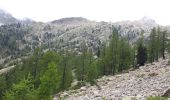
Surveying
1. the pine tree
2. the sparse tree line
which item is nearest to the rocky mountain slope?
the pine tree

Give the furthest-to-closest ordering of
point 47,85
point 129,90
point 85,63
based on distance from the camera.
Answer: point 85,63 → point 129,90 → point 47,85

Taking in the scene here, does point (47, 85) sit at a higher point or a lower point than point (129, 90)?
higher

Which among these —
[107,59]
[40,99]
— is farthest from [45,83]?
[107,59]

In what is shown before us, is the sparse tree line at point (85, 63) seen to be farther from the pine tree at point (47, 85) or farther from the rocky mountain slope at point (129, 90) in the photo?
the pine tree at point (47, 85)

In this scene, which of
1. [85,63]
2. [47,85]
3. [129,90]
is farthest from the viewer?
[85,63]

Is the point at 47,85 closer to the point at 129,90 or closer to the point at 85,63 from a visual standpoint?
Answer: the point at 129,90

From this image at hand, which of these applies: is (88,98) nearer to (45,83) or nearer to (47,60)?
(45,83)

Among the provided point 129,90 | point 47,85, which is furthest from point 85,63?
point 47,85

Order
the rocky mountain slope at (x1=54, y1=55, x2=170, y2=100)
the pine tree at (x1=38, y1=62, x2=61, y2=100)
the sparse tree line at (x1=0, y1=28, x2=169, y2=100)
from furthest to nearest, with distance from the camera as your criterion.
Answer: the sparse tree line at (x1=0, y1=28, x2=169, y2=100), the pine tree at (x1=38, y1=62, x2=61, y2=100), the rocky mountain slope at (x1=54, y1=55, x2=170, y2=100)

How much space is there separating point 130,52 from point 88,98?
55.6 m

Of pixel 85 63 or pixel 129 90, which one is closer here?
pixel 129 90

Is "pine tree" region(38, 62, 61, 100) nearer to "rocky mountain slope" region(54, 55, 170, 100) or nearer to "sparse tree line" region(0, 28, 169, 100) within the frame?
"rocky mountain slope" region(54, 55, 170, 100)

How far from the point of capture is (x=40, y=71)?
72.1m

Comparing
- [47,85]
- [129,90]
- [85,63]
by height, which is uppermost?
[47,85]
